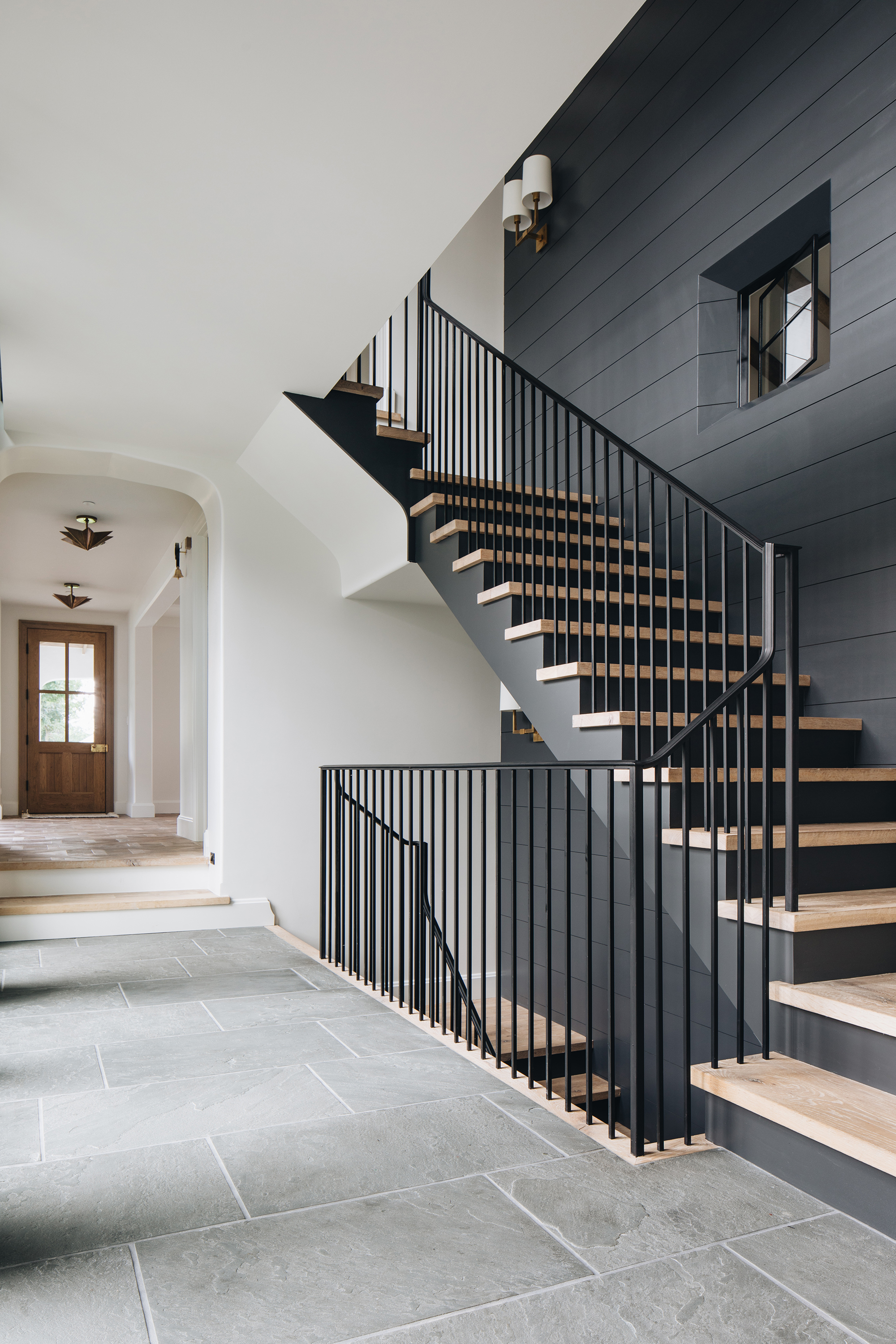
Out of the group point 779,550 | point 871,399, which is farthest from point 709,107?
point 779,550

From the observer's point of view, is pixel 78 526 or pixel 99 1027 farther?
pixel 78 526

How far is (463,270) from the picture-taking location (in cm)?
713

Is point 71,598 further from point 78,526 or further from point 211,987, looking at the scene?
point 211,987

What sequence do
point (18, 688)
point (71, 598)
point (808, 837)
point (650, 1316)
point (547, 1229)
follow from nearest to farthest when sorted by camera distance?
point (650, 1316), point (547, 1229), point (808, 837), point (71, 598), point (18, 688)

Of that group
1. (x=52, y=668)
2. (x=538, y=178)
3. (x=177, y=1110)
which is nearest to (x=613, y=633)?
(x=177, y=1110)

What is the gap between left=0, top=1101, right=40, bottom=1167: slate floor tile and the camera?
2.11 meters

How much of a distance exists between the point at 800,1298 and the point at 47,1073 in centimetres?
215

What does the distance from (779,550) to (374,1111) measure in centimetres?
187

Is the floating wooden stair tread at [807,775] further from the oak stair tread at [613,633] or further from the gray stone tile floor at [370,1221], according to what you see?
the gray stone tile floor at [370,1221]

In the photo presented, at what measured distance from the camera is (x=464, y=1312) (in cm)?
151

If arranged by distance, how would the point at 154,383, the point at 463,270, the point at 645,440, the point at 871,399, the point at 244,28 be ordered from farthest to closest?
1. the point at 463,270
2. the point at 645,440
3. the point at 154,383
4. the point at 871,399
5. the point at 244,28

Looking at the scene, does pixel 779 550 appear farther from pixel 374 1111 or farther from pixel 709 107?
pixel 709 107

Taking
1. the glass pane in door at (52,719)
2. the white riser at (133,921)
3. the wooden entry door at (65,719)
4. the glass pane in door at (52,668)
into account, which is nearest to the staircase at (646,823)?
the white riser at (133,921)

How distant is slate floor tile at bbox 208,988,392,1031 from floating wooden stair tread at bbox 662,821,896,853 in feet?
4.58
